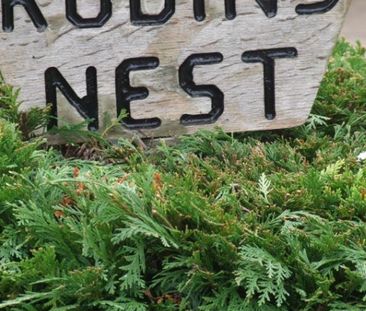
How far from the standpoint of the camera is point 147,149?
2939 mm

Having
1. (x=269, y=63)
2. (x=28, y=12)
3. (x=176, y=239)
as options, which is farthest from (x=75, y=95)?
(x=176, y=239)

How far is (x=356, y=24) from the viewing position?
9.45m

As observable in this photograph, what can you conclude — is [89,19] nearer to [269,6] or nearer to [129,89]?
[129,89]

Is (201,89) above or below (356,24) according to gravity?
above

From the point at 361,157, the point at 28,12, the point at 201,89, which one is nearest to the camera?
the point at 361,157

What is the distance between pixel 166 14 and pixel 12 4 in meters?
0.47

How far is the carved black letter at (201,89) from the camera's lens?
293cm

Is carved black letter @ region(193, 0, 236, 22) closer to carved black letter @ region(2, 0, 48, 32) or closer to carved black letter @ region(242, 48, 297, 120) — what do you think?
carved black letter @ region(242, 48, 297, 120)

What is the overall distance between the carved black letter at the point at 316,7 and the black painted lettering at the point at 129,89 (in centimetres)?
48

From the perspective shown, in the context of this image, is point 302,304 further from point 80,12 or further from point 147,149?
point 80,12

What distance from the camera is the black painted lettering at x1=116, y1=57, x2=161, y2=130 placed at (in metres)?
2.90

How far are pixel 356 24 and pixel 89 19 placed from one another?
695cm

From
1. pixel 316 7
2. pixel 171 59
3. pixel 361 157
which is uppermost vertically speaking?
pixel 316 7

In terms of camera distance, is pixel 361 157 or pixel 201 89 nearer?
pixel 361 157
